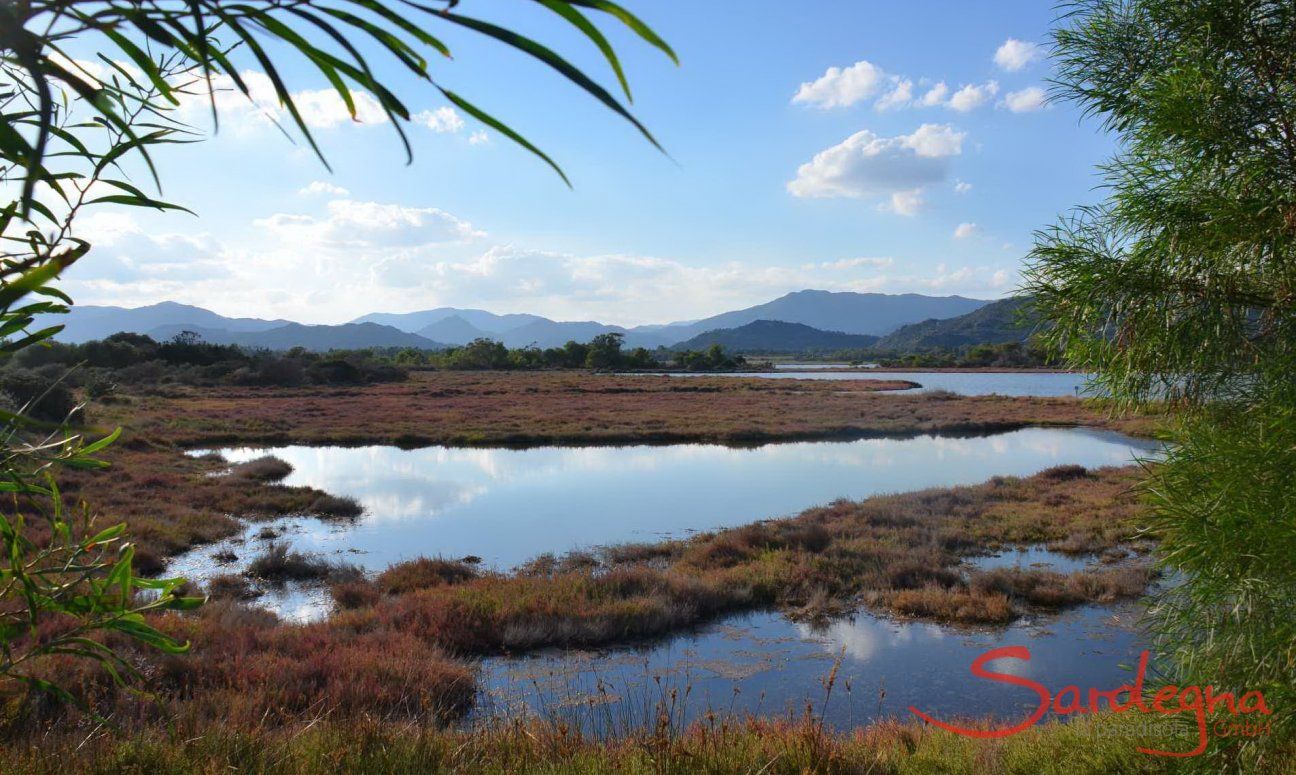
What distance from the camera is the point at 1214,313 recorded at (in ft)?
11.8

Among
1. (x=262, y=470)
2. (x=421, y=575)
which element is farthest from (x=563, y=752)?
(x=262, y=470)

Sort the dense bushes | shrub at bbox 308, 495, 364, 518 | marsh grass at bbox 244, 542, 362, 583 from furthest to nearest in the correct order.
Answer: the dense bushes, shrub at bbox 308, 495, 364, 518, marsh grass at bbox 244, 542, 362, 583

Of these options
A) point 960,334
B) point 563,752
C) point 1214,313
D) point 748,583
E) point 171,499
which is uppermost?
point 960,334

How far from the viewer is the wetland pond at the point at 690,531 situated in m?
8.20

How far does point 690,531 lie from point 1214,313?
1373 centimetres

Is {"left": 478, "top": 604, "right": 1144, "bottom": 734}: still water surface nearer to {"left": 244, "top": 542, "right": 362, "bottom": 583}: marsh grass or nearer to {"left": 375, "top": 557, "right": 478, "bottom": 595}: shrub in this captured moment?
{"left": 375, "top": 557, "right": 478, "bottom": 595}: shrub

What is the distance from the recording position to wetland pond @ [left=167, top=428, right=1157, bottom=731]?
323 inches

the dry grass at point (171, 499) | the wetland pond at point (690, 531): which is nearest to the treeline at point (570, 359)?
the wetland pond at point (690, 531)

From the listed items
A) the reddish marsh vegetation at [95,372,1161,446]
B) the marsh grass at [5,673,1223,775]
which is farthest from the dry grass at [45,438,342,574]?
the marsh grass at [5,673,1223,775]

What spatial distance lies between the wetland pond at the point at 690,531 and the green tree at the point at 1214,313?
493mm

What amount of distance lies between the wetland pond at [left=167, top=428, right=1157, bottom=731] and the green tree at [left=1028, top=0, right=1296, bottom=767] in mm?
493

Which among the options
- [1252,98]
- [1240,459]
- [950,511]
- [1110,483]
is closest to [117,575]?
[1240,459]

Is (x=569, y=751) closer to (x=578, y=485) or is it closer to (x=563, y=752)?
(x=563, y=752)

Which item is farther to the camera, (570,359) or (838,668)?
(570,359)
